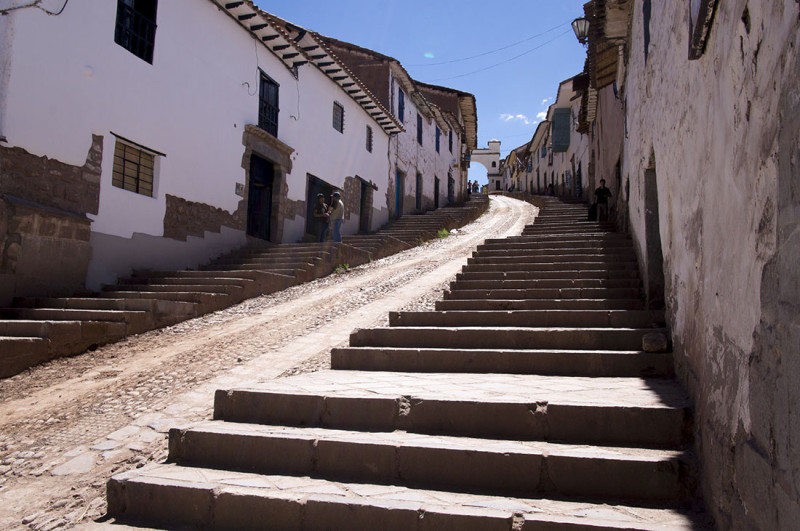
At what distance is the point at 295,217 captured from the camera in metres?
14.7

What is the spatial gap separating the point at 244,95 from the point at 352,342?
29.5ft

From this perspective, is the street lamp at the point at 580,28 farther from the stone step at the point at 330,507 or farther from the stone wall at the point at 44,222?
the stone step at the point at 330,507

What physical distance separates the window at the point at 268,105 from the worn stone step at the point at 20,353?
8549 millimetres

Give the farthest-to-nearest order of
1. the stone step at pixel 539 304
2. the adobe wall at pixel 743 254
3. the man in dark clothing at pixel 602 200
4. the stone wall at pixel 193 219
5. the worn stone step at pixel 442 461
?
the man in dark clothing at pixel 602 200 → the stone wall at pixel 193 219 → the stone step at pixel 539 304 → the worn stone step at pixel 442 461 → the adobe wall at pixel 743 254

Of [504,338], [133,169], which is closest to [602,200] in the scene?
[504,338]

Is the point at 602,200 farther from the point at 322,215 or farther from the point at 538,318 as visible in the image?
the point at 538,318

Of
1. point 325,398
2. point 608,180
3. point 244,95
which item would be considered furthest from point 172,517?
point 608,180

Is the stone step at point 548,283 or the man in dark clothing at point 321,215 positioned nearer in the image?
the stone step at point 548,283

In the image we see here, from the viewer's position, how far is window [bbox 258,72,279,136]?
13.5 m

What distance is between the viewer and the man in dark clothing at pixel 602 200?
13375 mm

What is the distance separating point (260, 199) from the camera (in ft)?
45.9

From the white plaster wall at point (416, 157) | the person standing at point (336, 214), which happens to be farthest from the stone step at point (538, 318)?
the white plaster wall at point (416, 157)

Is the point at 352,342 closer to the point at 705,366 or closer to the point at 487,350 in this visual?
the point at 487,350

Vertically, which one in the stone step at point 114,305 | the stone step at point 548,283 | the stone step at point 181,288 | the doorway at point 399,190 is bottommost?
the stone step at point 114,305
